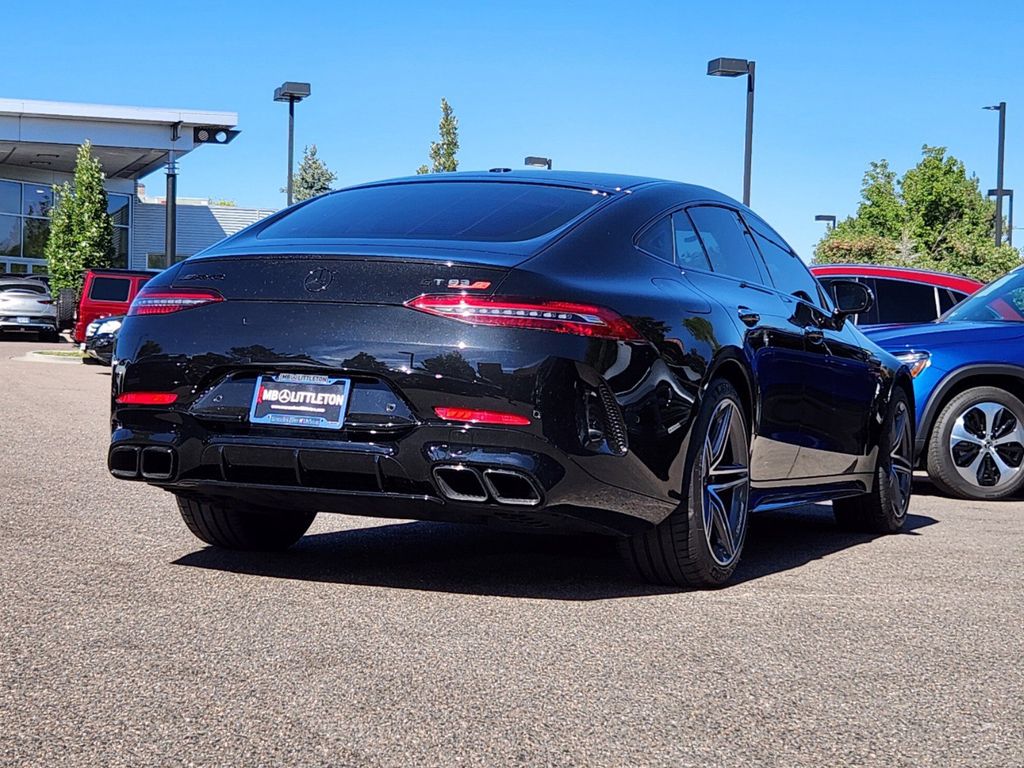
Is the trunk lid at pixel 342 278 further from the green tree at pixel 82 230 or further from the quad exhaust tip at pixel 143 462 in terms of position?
the green tree at pixel 82 230

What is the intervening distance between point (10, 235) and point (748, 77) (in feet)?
116

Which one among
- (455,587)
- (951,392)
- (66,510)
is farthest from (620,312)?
(951,392)

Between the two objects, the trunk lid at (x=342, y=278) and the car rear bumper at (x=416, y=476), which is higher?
the trunk lid at (x=342, y=278)

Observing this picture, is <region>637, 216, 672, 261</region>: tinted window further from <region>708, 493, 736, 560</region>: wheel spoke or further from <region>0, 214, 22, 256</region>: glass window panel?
<region>0, 214, 22, 256</region>: glass window panel

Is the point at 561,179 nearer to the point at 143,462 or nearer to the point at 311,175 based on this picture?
the point at 143,462

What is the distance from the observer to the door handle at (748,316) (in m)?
5.97

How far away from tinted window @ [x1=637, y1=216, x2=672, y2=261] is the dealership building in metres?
34.9

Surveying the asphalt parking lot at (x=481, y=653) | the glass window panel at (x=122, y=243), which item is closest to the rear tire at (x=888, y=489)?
the asphalt parking lot at (x=481, y=653)

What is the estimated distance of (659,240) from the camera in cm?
575

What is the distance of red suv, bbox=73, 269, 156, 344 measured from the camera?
28750mm

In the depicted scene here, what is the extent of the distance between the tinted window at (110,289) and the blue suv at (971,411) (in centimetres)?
2168

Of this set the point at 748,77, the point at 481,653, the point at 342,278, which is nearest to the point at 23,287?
the point at 748,77

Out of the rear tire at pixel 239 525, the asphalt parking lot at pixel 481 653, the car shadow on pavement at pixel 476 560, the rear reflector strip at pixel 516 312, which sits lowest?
the car shadow on pavement at pixel 476 560

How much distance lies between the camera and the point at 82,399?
17062mm
